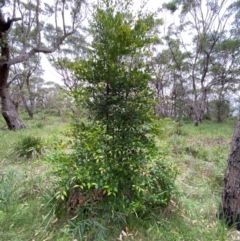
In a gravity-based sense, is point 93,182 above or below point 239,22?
below

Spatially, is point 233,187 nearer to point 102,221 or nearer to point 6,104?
point 102,221

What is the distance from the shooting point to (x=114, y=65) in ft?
4.49

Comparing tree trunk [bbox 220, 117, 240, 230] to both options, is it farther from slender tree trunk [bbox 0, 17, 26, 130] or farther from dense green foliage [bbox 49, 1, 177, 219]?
slender tree trunk [bbox 0, 17, 26, 130]

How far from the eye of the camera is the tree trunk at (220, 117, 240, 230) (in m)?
1.45

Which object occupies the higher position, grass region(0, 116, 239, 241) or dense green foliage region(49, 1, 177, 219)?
dense green foliage region(49, 1, 177, 219)

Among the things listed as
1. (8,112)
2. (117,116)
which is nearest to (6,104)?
(8,112)

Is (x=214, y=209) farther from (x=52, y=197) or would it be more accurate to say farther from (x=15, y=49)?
(x=15, y=49)

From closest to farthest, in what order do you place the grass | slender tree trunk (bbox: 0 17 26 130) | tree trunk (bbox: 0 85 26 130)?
the grass < slender tree trunk (bbox: 0 17 26 130) < tree trunk (bbox: 0 85 26 130)

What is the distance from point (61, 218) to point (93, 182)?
490 millimetres

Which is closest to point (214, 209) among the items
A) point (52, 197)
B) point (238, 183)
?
point (238, 183)

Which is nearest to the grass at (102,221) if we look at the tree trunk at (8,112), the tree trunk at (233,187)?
the tree trunk at (233,187)

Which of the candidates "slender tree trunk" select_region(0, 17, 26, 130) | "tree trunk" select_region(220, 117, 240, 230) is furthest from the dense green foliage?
"slender tree trunk" select_region(0, 17, 26, 130)

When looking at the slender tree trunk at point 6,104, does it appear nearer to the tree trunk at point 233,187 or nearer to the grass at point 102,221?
the grass at point 102,221

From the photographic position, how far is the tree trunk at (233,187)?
4.75 feet
